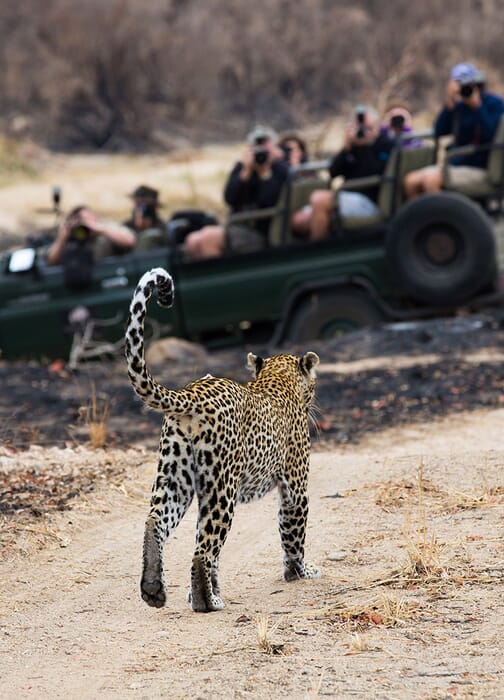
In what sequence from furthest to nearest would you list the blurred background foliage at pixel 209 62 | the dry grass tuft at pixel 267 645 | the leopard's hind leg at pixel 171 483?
1. the blurred background foliage at pixel 209 62
2. the leopard's hind leg at pixel 171 483
3. the dry grass tuft at pixel 267 645

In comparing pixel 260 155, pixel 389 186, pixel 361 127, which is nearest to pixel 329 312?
pixel 389 186

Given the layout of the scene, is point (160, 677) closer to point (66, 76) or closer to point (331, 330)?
point (331, 330)

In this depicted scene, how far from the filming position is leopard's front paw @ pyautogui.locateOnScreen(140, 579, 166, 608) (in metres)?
4.97

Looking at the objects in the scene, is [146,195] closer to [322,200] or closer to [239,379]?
[322,200]

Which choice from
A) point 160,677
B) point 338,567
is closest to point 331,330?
point 338,567

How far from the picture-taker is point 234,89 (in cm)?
2997

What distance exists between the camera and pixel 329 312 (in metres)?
12.4

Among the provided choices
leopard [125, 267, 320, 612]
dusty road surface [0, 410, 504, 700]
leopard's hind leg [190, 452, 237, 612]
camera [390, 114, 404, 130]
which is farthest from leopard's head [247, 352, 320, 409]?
camera [390, 114, 404, 130]

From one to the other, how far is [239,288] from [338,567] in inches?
248

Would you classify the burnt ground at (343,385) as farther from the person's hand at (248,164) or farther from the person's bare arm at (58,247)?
the person's hand at (248,164)

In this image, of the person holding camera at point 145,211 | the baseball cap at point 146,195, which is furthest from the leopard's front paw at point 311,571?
the baseball cap at point 146,195

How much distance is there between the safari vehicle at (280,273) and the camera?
1200 centimetres

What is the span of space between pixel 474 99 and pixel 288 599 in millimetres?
7695

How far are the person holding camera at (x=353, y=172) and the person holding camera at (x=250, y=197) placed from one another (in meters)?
0.33
